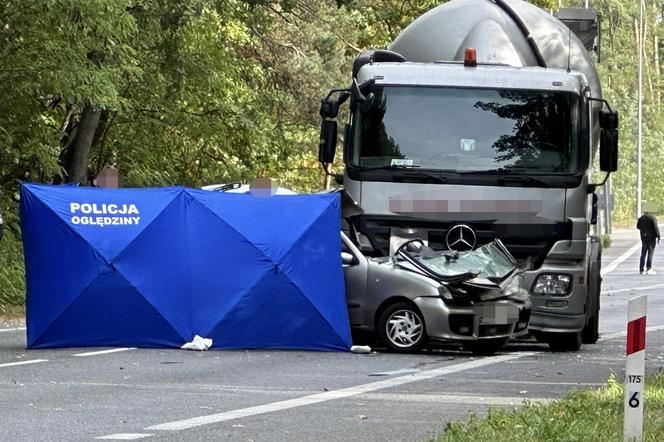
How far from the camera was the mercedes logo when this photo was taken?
17594mm

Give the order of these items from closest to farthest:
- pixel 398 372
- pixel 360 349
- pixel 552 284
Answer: pixel 398 372
pixel 360 349
pixel 552 284

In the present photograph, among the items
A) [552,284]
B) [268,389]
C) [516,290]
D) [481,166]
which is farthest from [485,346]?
[268,389]

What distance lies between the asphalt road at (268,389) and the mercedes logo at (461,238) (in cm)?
110

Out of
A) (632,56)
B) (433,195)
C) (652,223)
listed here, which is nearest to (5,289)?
(433,195)

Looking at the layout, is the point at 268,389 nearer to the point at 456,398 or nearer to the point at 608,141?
the point at 456,398

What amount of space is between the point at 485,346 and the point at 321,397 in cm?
496

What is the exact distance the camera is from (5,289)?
23.6 m

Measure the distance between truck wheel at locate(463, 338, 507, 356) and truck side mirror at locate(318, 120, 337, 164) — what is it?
8.24 feet

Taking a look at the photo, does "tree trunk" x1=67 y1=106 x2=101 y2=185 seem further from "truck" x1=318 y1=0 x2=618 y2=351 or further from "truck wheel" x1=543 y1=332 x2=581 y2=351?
"truck wheel" x1=543 y1=332 x2=581 y2=351

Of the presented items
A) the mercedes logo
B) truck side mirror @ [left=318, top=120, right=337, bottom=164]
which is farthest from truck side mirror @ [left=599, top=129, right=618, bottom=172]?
truck side mirror @ [left=318, top=120, right=337, bottom=164]

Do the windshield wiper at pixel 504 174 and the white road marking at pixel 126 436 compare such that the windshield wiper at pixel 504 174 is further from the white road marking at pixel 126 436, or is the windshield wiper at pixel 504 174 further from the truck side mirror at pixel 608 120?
the white road marking at pixel 126 436

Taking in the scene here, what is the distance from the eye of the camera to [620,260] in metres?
51.1

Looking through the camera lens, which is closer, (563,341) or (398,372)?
(398,372)

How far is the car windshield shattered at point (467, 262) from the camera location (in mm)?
17047
